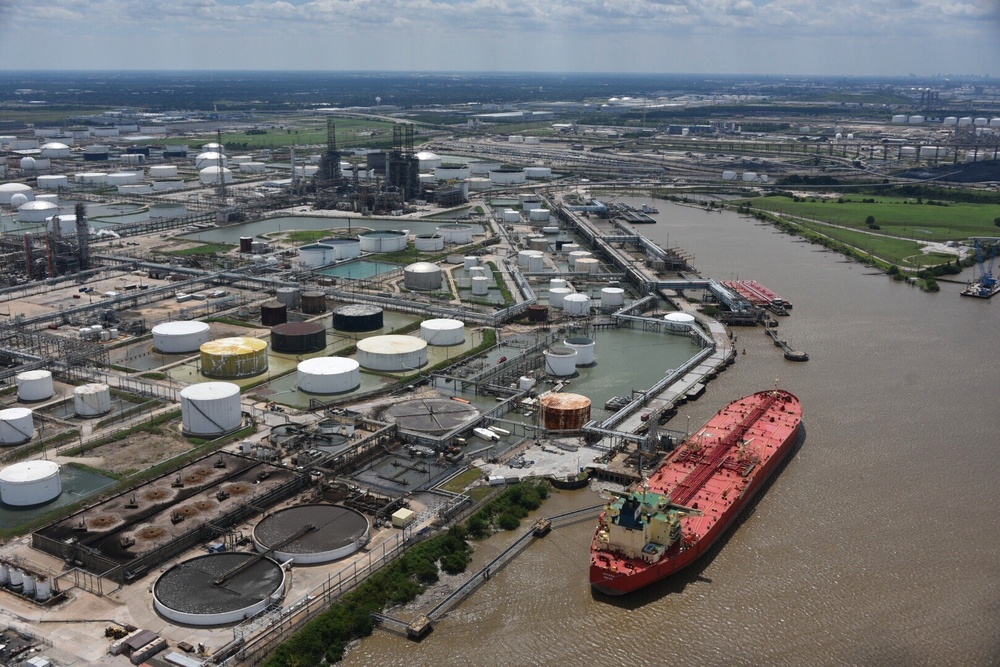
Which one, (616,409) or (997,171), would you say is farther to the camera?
(997,171)

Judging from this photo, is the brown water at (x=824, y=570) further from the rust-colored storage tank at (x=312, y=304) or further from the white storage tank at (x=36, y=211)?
the white storage tank at (x=36, y=211)

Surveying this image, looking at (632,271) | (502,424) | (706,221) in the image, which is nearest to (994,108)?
(706,221)

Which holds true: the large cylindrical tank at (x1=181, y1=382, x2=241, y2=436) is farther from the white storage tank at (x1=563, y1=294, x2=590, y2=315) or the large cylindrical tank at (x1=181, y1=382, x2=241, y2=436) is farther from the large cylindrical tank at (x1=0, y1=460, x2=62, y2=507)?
the white storage tank at (x1=563, y1=294, x2=590, y2=315)

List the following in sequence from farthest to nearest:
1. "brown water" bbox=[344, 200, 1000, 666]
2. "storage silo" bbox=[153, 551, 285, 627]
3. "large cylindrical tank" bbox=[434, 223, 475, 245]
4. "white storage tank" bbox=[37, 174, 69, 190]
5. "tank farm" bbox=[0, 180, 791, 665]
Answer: "white storage tank" bbox=[37, 174, 69, 190] < "large cylindrical tank" bbox=[434, 223, 475, 245] < "tank farm" bbox=[0, 180, 791, 665] < "brown water" bbox=[344, 200, 1000, 666] < "storage silo" bbox=[153, 551, 285, 627]

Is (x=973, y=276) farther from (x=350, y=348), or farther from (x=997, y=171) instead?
(x=997, y=171)

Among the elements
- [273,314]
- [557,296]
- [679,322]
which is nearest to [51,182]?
[273,314]

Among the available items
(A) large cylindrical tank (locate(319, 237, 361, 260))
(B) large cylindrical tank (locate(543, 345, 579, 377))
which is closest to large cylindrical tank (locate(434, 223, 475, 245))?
(A) large cylindrical tank (locate(319, 237, 361, 260))
